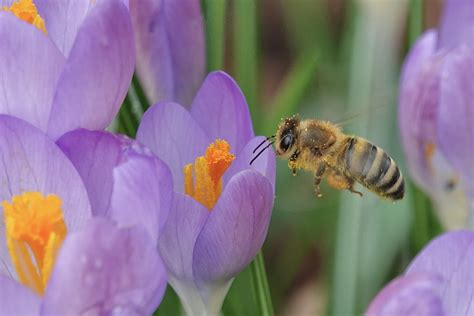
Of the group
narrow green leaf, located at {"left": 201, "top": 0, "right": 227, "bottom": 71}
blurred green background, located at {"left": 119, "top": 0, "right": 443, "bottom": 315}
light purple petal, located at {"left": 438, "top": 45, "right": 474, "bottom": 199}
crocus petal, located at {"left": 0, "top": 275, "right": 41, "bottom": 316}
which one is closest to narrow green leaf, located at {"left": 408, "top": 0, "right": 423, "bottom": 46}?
blurred green background, located at {"left": 119, "top": 0, "right": 443, "bottom": 315}

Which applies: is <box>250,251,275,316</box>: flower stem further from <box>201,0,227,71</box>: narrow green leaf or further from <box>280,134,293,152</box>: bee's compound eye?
<box>201,0,227,71</box>: narrow green leaf

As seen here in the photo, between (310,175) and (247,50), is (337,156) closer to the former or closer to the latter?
(247,50)

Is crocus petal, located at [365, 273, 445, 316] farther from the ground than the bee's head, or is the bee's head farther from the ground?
crocus petal, located at [365, 273, 445, 316]

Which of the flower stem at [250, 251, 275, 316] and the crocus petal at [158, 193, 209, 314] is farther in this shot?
the flower stem at [250, 251, 275, 316]

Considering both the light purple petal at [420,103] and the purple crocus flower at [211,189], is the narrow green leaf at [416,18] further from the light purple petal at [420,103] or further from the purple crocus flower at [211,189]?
→ the purple crocus flower at [211,189]

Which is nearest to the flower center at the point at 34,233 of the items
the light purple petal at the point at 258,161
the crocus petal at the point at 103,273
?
the crocus petal at the point at 103,273
